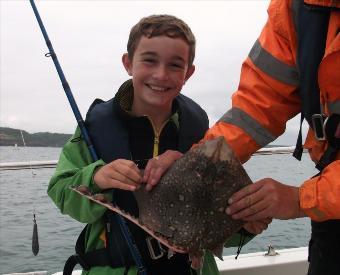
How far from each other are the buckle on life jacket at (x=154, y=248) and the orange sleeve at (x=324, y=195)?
39.0 inches

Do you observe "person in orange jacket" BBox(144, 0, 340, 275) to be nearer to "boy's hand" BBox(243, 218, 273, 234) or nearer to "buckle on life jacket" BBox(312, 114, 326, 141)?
"buckle on life jacket" BBox(312, 114, 326, 141)

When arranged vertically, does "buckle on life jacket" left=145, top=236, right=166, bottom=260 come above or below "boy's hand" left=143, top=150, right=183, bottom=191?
below

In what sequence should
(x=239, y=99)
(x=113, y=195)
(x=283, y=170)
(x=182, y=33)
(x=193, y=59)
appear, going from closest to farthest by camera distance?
(x=239, y=99) < (x=113, y=195) < (x=182, y=33) < (x=193, y=59) < (x=283, y=170)

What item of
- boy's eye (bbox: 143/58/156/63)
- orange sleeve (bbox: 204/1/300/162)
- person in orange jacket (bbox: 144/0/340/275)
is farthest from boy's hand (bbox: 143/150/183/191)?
boy's eye (bbox: 143/58/156/63)

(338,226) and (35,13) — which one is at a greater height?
(35,13)

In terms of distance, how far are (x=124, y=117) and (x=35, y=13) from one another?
114cm

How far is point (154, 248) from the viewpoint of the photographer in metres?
2.61

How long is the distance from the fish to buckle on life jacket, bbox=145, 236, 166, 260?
52 cm

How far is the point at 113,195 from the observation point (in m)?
2.63

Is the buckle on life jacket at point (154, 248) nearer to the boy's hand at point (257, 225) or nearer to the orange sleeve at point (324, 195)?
the boy's hand at point (257, 225)

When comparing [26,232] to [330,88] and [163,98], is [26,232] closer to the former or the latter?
[163,98]

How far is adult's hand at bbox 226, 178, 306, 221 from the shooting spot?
6.33 ft

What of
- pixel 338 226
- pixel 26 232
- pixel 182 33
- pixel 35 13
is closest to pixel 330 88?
pixel 338 226

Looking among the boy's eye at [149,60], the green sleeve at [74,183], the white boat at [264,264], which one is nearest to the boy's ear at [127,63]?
the boy's eye at [149,60]
